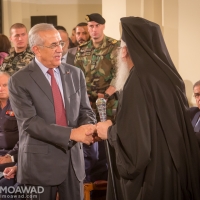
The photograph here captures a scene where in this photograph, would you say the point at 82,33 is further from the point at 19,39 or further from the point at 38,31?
the point at 38,31

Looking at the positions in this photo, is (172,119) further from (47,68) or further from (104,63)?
(104,63)

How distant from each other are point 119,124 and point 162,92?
32cm

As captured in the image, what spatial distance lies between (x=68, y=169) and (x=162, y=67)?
1.02m

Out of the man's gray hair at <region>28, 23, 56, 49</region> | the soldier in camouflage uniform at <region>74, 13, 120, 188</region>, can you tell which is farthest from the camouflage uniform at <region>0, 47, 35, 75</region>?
the man's gray hair at <region>28, 23, 56, 49</region>

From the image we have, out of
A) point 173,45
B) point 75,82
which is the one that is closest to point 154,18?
point 173,45

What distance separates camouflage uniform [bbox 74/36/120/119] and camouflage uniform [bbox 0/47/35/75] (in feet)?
2.21

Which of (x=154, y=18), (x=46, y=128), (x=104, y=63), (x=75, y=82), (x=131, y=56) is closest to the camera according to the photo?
(x=131, y=56)

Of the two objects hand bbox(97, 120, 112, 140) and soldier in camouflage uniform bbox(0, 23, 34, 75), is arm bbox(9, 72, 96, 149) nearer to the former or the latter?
hand bbox(97, 120, 112, 140)

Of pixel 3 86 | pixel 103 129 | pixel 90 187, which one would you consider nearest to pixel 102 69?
pixel 3 86

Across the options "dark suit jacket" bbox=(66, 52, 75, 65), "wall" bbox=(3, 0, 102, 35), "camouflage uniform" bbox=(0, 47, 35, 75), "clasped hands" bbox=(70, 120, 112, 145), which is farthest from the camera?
"wall" bbox=(3, 0, 102, 35)

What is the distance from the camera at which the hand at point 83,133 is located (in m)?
3.12

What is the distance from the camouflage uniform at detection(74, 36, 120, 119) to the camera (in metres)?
5.23

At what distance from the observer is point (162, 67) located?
277cm

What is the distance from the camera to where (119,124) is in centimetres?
275
